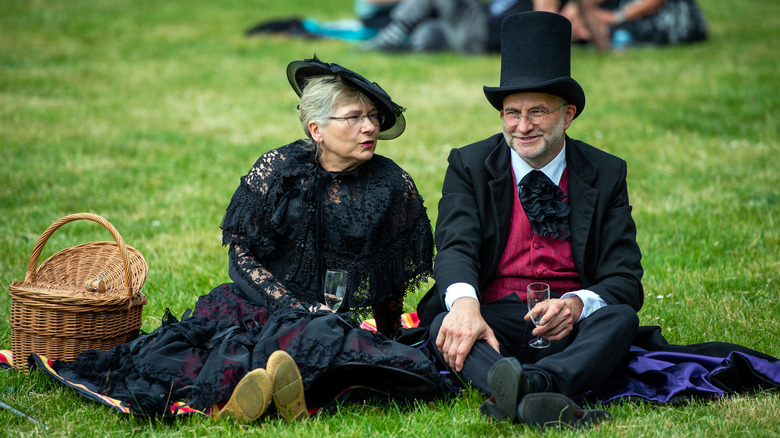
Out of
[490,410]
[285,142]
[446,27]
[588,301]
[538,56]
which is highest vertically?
[446,27]

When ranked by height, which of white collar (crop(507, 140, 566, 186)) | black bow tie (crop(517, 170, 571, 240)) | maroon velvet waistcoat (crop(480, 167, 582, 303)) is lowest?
maroon velvet waistcoat (crop(480, 167, 582, 303))

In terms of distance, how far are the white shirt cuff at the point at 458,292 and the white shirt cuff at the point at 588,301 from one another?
1.52ft

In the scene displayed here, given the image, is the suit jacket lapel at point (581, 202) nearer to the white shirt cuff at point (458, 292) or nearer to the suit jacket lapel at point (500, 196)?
the suit jacket lapel at point (500, 196)

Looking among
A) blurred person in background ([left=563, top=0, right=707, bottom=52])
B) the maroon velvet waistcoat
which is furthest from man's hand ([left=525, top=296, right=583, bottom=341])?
blurred person in background ([left=563, top=0, right=707, bottom=52])

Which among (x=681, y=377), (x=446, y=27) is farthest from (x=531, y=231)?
(x=446, y=27)

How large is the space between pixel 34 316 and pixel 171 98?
316 inches

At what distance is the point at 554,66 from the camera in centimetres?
420

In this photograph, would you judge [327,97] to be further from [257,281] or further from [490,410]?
[490,410]

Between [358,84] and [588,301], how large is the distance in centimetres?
166

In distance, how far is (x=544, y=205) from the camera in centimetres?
428

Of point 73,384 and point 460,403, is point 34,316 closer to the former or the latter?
point 73,384

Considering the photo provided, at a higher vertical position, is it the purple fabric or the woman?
the woman

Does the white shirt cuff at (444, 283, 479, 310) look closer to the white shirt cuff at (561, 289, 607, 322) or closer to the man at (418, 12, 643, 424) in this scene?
the man at (418, 12, 643, 424)

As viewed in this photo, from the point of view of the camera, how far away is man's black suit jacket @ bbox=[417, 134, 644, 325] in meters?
4.23
